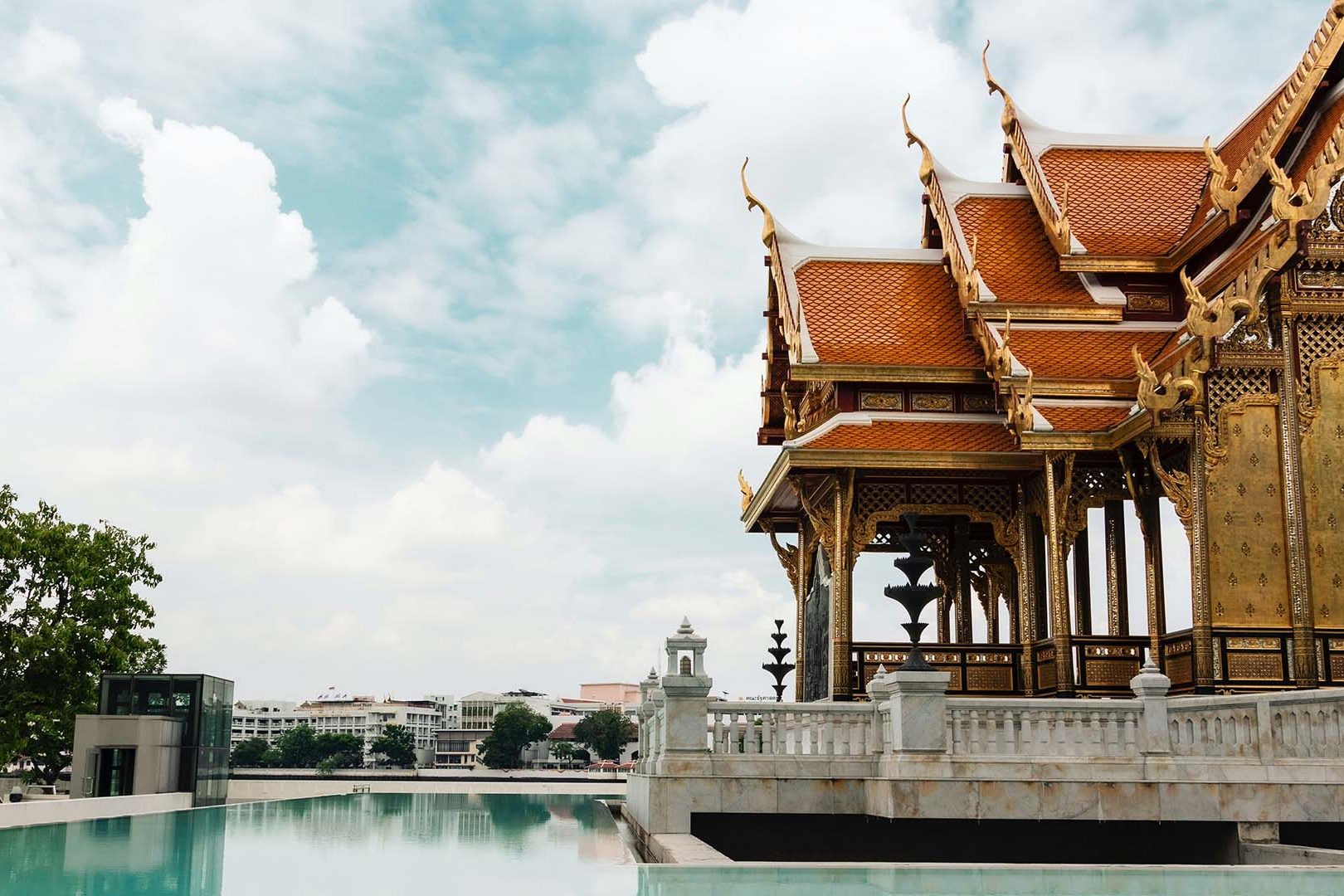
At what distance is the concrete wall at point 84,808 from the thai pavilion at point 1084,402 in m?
11.9

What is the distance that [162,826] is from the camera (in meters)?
21.4

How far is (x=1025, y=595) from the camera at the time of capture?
682 inches

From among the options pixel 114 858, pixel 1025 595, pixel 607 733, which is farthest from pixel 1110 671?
pixel 607 733

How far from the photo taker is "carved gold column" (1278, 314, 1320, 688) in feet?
47.1

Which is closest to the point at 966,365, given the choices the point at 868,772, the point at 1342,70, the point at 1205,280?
the point at 1205,280

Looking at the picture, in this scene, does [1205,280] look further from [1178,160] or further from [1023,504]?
[1178,160]

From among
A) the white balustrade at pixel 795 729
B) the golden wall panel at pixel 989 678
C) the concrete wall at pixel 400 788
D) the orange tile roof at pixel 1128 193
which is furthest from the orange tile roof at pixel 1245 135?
the concrete wall at pixel 400 788

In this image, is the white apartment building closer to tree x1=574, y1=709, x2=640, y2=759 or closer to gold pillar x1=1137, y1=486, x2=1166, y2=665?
tree x1=574, y1=709, x2=640, y2=759

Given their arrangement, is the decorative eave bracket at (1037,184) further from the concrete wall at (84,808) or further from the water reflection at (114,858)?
the concrete wall at (84,808)

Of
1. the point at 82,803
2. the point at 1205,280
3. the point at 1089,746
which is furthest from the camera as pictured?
the point at 82,803

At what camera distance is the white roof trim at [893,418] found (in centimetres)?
1797

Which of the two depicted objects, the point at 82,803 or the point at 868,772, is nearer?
the point at 868,772

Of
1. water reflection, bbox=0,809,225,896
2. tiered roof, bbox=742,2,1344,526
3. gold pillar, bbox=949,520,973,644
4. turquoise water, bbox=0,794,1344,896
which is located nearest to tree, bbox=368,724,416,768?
turquoise water, bbox=0,794,1344,896

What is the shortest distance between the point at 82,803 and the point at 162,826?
309cm
